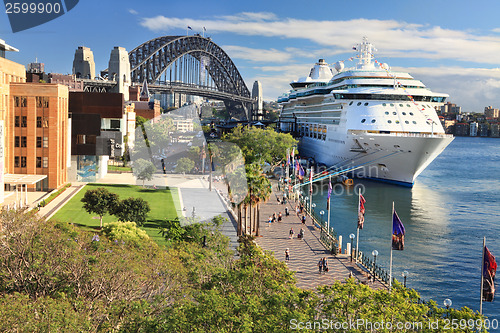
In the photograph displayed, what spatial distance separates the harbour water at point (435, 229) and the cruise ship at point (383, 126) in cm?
312

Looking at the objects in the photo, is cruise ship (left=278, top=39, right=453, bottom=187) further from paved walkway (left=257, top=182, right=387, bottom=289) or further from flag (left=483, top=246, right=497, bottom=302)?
flag (left=483, top=246, right=497, bottom=302)

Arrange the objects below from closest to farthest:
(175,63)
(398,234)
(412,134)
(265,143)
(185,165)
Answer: (398,234) → (412,134) → (185,165) → (265,143) → (175,63)

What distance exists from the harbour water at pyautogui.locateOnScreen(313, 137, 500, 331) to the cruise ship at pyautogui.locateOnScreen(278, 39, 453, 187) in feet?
10.2

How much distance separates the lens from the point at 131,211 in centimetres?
3825

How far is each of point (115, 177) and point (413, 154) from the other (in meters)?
40.2

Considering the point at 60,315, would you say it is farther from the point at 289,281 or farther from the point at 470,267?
the point at 470,267

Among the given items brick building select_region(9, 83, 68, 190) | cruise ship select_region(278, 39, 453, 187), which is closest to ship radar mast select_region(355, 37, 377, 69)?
cruise ship select_region(278, 39, 453, 187)

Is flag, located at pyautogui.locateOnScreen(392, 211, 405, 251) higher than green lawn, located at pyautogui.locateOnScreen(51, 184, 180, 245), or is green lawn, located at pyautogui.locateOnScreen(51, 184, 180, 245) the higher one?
flag, located at pyautogui.locateOnScreen(392, 211, 405, 251)

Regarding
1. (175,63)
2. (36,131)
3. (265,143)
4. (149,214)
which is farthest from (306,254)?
(175,63)

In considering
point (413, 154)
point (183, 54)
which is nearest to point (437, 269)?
point (413, 154)

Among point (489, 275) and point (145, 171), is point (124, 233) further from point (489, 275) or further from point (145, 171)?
point (145, 171)

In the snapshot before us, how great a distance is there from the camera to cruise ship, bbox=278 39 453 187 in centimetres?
7150

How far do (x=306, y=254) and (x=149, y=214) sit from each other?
15378 millimetres

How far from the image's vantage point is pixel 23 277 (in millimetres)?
20578
